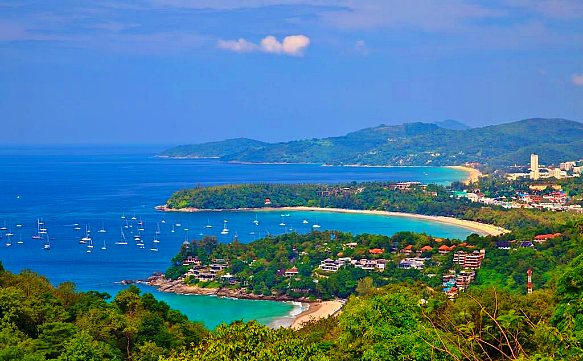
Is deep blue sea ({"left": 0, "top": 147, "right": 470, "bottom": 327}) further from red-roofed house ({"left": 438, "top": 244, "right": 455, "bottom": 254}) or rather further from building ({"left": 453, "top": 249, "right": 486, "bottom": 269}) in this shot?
red-roofed house ({"left": 438, "top": 244, "right": 455, "bottom": 254})

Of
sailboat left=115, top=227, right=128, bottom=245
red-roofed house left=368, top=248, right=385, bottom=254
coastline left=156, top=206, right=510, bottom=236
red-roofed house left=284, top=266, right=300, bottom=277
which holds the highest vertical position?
red-roofed house left=368, top=248, right=385, bottom=254

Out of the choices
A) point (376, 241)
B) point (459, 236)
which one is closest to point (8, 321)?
point (376, 241)

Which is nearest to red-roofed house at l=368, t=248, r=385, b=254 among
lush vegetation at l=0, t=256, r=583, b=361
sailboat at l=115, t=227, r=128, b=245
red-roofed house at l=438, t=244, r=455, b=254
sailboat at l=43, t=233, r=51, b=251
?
red-roofed house at l=438, t=244, r=455, b=254

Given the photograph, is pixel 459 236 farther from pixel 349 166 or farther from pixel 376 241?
pixel 349 166

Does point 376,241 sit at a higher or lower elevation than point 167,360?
lower

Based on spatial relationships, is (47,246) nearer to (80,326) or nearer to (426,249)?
(426,249)

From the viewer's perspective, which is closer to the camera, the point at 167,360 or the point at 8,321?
the point at 167,360

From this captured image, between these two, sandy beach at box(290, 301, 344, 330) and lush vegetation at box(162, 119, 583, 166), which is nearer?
sandy beach at box(290, 301, 344, 330)
